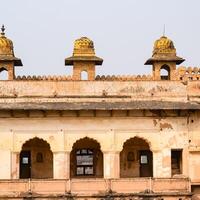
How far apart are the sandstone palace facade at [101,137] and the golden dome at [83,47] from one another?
2.39 m

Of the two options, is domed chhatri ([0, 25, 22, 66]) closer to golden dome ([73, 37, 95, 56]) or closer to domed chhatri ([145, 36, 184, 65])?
golden dome ([73, 37, 95, 56])

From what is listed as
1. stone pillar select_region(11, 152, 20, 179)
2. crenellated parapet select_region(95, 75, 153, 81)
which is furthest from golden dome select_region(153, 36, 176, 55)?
stone pillar select_region(11, 152, 20, 179)

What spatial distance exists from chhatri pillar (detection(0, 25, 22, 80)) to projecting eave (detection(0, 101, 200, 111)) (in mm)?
5273

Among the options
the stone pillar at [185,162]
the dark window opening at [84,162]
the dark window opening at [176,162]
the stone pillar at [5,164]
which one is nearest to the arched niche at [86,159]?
the dark window opening at [84,162]

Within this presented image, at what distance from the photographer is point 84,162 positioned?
3325cm

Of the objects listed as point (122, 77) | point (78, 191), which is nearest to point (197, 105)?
point (122, 77)

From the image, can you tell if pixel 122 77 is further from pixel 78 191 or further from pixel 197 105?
pixel 78 191

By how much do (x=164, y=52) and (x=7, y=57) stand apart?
7.80 meters

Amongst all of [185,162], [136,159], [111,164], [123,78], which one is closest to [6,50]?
[123,78]

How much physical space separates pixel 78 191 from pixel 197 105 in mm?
6436

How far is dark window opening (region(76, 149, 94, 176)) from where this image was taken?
33125mm

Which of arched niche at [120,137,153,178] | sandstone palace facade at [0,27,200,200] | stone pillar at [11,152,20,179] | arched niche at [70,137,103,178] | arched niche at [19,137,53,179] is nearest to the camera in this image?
sandstone palace facade at [0,27,200,200]

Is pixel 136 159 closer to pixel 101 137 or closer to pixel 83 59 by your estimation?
pixel 101 137

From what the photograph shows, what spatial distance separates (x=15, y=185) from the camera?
2878cm
